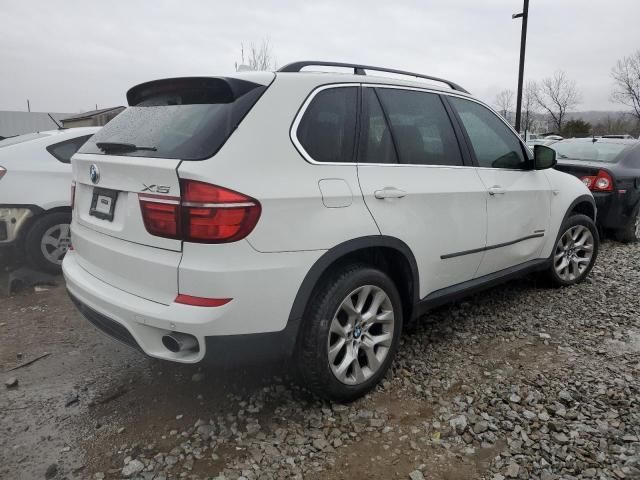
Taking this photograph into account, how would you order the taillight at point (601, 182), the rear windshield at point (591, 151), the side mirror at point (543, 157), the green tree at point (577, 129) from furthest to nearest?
the green tree at point (577, 129) < the rear windshield at point (591, 151) < the taillight at point (601, 182) < the side mirror at point (543, 157)

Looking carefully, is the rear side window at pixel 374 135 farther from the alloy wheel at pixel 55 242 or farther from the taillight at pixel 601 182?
the taillight at pixel 601 182

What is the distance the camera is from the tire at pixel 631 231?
620 cm

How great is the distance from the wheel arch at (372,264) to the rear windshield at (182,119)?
2.46 feet

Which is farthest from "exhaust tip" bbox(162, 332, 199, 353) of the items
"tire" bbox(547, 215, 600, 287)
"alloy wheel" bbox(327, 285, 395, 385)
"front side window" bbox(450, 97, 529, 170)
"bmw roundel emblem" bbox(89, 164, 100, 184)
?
"tire" bbox(547, 215, 600, 287)

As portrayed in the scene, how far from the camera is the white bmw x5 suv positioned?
2.11 metres

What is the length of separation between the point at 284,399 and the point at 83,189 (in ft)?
5.46

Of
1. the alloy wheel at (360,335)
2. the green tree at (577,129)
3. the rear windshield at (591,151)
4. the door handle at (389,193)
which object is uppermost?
the green tree at (577,129)

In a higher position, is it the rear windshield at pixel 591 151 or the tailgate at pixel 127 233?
the rear windshield at pixel 591 151

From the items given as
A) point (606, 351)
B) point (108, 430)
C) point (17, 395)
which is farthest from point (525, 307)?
point (17, 395)

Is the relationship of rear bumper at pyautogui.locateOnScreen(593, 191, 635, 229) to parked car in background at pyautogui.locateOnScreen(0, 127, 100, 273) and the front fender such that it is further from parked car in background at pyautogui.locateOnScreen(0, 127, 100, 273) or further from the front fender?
parked car in background at pyautogui.locateOnScreen(0, 127, 100, 273)

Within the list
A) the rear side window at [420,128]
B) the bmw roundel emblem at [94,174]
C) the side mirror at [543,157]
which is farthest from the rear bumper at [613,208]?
the bmw roundel emblem at [94,174]

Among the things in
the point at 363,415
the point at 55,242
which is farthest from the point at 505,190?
the point at 55,242

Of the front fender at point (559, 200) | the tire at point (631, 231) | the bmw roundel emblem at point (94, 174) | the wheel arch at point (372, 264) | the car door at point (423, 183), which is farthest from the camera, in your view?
the tire at point (631, 231)

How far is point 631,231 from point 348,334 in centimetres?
541
